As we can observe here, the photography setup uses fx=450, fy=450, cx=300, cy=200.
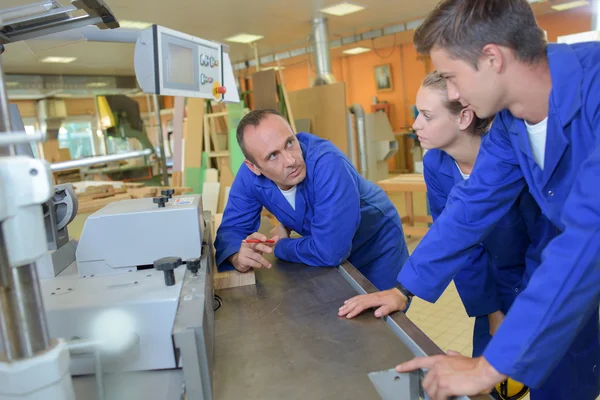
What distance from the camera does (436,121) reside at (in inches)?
48.9

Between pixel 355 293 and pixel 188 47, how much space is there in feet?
3.08

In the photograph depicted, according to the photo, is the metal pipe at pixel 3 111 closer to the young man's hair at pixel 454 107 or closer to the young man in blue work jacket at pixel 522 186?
the young man in blue work jacket at pixel 522 186

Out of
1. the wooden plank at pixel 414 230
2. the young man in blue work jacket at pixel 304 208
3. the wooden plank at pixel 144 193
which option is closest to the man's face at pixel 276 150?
the young man in blue work jacket at pixel 304 208

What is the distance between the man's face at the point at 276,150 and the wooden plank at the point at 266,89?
2375mm

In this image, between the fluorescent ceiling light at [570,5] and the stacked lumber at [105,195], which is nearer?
the stacked lumber at [105,195]

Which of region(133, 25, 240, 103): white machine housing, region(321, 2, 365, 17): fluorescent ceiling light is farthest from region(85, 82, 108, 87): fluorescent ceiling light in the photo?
region(133, 25, 240, 103): white machine housing

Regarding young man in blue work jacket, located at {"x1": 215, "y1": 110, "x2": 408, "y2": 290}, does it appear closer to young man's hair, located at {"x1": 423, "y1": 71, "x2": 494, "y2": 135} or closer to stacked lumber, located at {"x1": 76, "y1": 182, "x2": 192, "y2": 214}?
young man's hair, located at {"x1": 423, "y1": 71, "x2": 494, "y2": 135}

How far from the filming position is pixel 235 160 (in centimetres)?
391

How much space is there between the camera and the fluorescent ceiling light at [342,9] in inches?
196

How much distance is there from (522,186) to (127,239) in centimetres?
87

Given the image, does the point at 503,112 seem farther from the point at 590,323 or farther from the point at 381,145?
the point at 381,145

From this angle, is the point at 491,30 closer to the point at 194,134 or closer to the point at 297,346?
the point at 297,346

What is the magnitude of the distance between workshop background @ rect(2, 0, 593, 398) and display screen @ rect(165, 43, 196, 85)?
0.26 metres

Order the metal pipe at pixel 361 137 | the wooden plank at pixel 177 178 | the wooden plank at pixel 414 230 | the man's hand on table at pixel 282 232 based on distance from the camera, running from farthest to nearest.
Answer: the metal pipe at pixel 361 137
the wooden plank at pixel 177 178
the wooden plank at pixel 414 230
the man's hand on table at pixel 282 232
